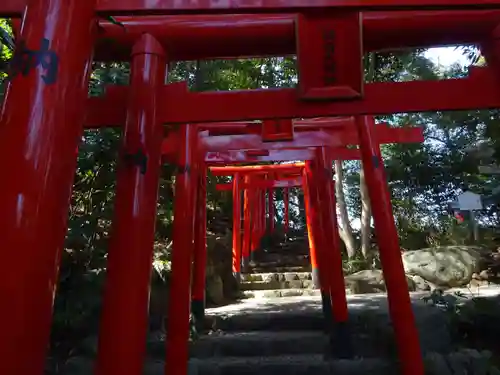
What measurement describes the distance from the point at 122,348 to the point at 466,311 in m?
4.91

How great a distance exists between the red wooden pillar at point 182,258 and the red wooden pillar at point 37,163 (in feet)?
8.75

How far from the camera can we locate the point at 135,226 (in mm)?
2482

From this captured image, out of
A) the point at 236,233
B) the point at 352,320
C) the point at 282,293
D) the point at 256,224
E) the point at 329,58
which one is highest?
the point at 256,224

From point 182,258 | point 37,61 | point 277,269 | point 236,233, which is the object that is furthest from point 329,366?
point 277,269

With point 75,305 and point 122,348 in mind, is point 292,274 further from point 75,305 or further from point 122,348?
point 122,348

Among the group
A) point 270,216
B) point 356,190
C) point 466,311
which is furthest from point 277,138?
point 356,190

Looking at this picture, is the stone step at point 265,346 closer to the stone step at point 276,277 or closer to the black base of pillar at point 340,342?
the black base of pillar at point 340,342

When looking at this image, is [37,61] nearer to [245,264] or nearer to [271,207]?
[245,264]

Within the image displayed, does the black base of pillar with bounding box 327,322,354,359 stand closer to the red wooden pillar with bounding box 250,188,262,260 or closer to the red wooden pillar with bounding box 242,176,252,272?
the red wooden pillar with bounding box 242,176,252,272

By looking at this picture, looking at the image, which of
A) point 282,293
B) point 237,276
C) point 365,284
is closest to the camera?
point 282,293

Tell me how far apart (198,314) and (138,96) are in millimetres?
4305

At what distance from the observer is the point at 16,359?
4.35 feet

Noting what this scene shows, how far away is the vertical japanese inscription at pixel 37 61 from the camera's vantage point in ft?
5.31

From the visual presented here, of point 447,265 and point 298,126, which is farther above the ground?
point 298,126
